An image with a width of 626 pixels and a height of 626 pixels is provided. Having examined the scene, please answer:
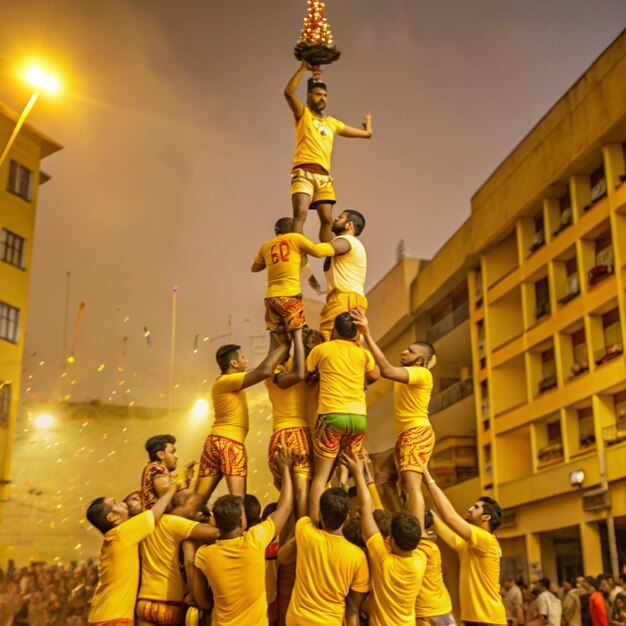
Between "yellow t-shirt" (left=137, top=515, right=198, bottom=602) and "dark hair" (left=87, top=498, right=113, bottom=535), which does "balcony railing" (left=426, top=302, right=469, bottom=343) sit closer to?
"yellow t-shirt" (left=137, top=515, right=198, bottom=602)

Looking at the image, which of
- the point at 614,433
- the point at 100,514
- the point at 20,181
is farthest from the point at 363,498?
the point at 20,181

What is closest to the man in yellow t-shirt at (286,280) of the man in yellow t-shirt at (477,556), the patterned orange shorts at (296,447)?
the patterned orange shorts at (296,447)

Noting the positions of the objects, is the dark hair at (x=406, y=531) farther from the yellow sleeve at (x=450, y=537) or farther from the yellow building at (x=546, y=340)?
the yellow building at (x=546, y=340)

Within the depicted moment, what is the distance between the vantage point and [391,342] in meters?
41.7

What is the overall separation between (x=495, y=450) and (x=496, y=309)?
5.31 m

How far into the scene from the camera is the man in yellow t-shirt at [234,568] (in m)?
6.55

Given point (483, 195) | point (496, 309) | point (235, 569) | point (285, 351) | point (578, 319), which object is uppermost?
point (483, 195)

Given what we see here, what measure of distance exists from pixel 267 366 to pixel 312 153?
2969mm

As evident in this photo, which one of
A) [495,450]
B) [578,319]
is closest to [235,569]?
[578,319]

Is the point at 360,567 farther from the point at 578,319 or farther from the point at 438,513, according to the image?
the point at 578,319

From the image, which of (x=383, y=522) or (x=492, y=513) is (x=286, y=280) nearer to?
(x=383, y=522)

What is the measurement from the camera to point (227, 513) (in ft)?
21.5

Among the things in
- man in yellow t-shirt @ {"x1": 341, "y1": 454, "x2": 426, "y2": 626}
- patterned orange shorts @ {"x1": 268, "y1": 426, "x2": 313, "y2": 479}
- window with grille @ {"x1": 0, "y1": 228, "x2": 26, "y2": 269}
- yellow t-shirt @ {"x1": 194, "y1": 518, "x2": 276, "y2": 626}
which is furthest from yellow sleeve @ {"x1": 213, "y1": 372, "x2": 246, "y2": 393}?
window with grille @ {"x1": 0, "y1": 228, "x2": 26, "y2": 269}

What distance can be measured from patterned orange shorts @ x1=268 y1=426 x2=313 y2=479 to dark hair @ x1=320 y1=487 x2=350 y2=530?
1.45 metres
